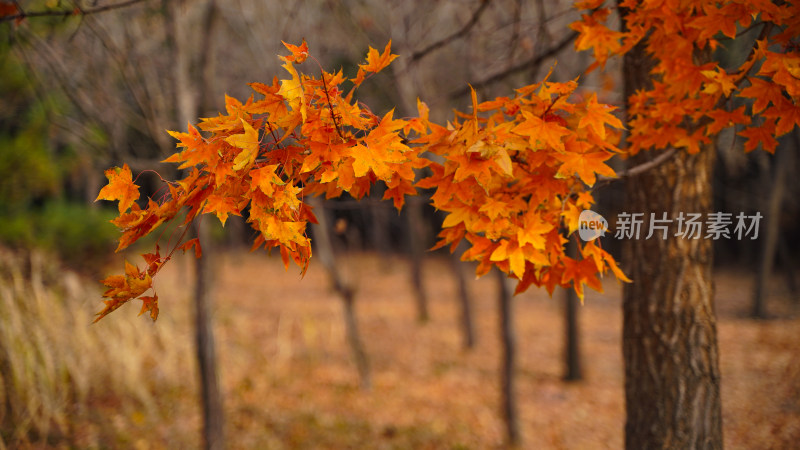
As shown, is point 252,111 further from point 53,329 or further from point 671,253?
point 53,329

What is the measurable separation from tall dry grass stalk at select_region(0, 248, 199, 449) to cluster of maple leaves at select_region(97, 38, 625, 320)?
11.4 ft

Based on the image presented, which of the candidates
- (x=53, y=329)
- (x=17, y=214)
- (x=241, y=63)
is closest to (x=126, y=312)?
(x=53, y=329)

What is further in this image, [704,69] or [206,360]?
[206,360]

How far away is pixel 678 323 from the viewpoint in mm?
2008

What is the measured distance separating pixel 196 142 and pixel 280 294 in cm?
1078

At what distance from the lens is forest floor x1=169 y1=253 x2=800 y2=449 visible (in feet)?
14.8

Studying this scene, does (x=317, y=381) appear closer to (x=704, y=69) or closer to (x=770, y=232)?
(x=704, y=69)

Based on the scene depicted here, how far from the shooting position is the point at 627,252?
2.19 meters

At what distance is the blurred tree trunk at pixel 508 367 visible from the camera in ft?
15.3

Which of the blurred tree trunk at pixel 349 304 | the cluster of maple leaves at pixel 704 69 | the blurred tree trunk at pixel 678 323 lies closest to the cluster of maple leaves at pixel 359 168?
the cluster of maple leaves at pixel 704 69

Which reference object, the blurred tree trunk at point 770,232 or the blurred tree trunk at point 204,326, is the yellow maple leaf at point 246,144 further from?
the blurred tree trunk at point 770,232

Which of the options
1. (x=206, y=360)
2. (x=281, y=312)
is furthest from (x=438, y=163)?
(x=281, y=312)

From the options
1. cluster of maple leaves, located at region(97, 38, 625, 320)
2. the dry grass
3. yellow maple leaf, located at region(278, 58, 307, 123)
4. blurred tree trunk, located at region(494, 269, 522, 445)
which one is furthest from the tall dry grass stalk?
yellow maple leaf, located at region(278, 58, 307, 123)

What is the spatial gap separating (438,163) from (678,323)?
1406 mm
